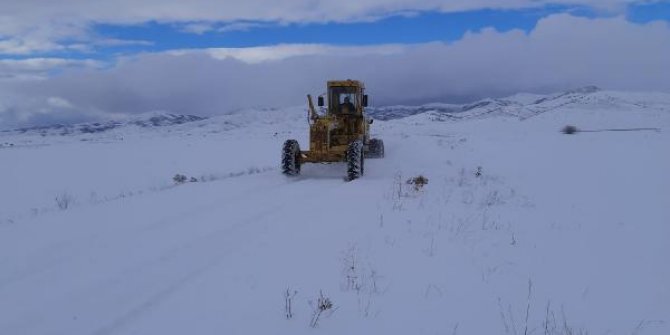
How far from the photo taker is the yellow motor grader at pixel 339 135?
1780 centimetres

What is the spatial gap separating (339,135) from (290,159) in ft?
11.7

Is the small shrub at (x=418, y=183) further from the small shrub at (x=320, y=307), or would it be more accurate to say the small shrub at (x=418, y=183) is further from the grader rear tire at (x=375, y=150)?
the grader rear tire at (x=375, y=150)

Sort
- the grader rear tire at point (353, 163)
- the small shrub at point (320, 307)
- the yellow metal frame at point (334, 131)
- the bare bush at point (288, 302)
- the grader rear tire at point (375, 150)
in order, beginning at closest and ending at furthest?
the small shrub at point (320, 307), the bare bush at point (288, 302), the grader rear tire at point (353, 163), the yellow metal frame at point (334, 131), the grader rear tire at point (375, 150)

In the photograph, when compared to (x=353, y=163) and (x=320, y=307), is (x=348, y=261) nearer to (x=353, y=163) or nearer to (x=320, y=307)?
(x=320, y=307)

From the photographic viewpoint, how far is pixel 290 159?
58.5 feet

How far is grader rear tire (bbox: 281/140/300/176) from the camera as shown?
1780cm

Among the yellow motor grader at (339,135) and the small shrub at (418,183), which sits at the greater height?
the yellow motor grader at (339,135)

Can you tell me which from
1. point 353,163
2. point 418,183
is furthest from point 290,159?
point 418,183

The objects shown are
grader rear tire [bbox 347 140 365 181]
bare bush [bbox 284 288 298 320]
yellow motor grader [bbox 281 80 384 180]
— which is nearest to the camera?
bare bush [bbox 284 288 298 320]

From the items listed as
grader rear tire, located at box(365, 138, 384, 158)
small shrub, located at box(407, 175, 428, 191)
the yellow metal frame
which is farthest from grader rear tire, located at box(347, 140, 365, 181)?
grader rear tire, located at box(365, 138, 384, 158)

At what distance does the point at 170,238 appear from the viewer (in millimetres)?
8688

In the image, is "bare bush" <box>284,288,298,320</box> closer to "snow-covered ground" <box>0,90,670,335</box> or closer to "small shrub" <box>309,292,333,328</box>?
"snow-covered ground" <box>0,90,670,335</box>

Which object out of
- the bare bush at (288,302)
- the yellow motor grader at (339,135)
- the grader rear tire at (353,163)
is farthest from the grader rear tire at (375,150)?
the bare bush at (288,302)

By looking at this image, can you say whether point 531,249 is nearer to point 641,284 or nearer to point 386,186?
point 641,284
